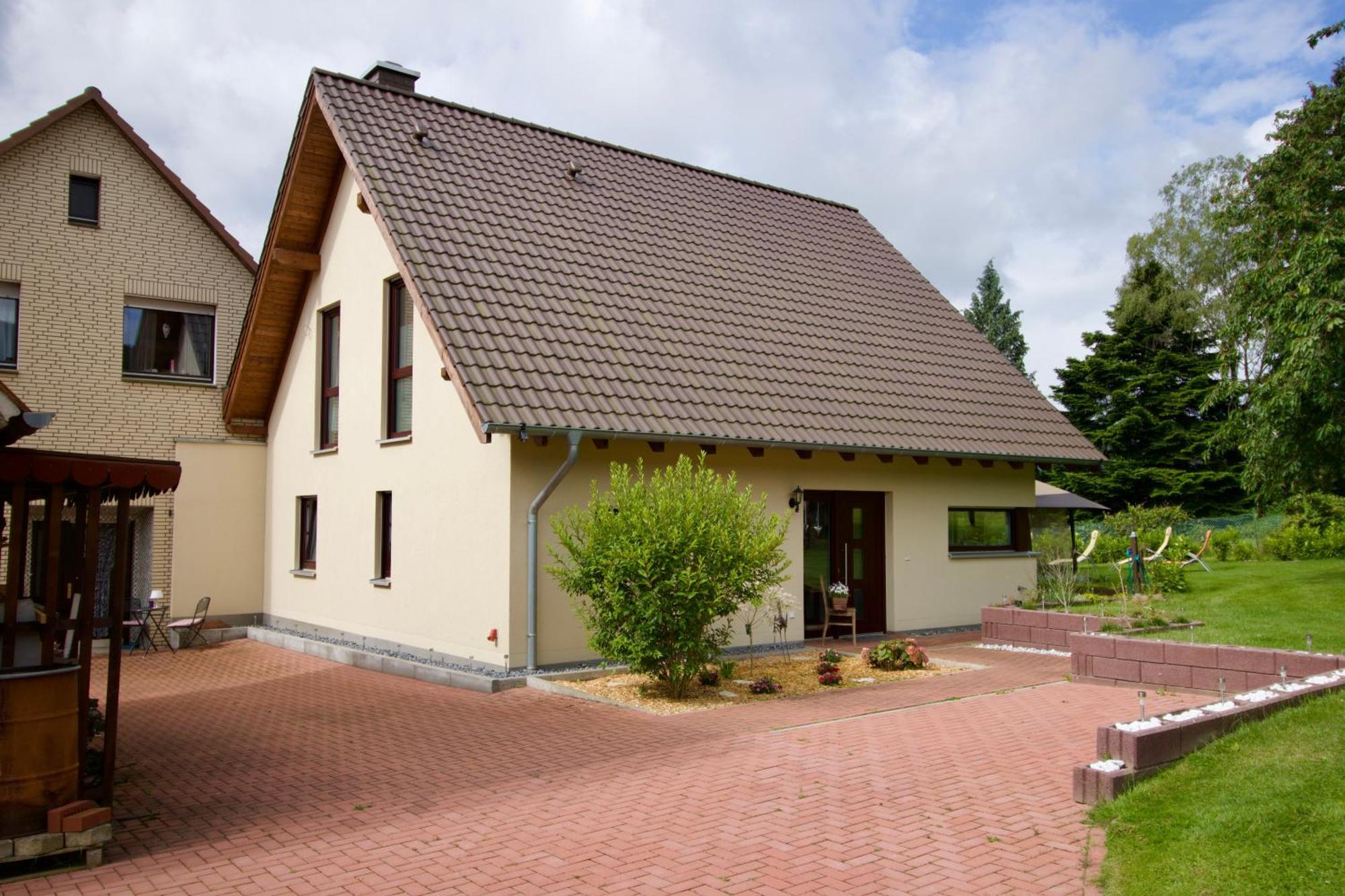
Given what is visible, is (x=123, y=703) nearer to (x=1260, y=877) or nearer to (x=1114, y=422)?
(x=1260, y=877)

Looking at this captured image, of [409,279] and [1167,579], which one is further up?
[409,279]

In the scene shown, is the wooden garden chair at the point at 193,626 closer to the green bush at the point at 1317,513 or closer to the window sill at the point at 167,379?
the window sill at the point at 167,379

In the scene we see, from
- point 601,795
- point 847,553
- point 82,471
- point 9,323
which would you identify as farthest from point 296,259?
point 601,795

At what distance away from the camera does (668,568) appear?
10.7 m

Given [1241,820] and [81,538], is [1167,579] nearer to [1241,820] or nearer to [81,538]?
[1241,820]

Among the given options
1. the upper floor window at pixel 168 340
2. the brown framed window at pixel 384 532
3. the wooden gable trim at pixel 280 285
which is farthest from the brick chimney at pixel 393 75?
the brown framed window at pixel 384 532

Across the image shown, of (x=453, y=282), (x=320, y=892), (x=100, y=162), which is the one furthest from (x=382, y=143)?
(x=320, y=892)

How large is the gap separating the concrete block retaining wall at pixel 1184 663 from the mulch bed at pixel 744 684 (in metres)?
1.74

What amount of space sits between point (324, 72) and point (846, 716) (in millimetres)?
12070

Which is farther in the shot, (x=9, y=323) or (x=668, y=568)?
(x=9, y=323)

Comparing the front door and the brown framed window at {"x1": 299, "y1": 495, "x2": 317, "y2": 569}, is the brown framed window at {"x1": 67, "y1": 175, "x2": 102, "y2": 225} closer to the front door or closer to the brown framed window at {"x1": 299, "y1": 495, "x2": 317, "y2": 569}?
the brown framed window at {"x1": 299, "y1": 495, "x2": 317, "y2": 569}

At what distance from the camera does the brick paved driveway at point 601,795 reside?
570cm

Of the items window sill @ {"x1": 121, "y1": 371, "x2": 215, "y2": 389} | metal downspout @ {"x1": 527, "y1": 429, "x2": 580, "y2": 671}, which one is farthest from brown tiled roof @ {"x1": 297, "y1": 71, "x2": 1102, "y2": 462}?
window sill @ {"x1": 121, "y1": 371, "x2": 215, "y2": 389}

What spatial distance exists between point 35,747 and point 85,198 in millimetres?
15284
